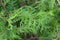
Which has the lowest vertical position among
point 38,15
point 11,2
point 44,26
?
point 44,26

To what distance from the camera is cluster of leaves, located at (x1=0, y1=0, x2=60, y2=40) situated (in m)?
1.64

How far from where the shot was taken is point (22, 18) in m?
1.65

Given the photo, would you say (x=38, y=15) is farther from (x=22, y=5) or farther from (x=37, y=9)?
(x=22, y=5)

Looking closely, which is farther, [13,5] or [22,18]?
[13,5]

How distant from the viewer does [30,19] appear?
1.63 metres

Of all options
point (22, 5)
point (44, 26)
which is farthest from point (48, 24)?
point (22, 5)

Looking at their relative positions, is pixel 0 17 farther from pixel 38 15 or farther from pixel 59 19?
pixel 59 19

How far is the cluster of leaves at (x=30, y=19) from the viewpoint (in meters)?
1.64

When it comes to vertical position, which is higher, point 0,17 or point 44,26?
point 0,17

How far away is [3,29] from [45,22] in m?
0.38

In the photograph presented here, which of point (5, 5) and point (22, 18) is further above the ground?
point (5, 5)

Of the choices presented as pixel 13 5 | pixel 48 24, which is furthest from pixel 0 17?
pixel 48 24

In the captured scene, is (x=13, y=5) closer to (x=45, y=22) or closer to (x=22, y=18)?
(x=22, y=18)

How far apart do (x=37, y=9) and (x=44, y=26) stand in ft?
0.62
